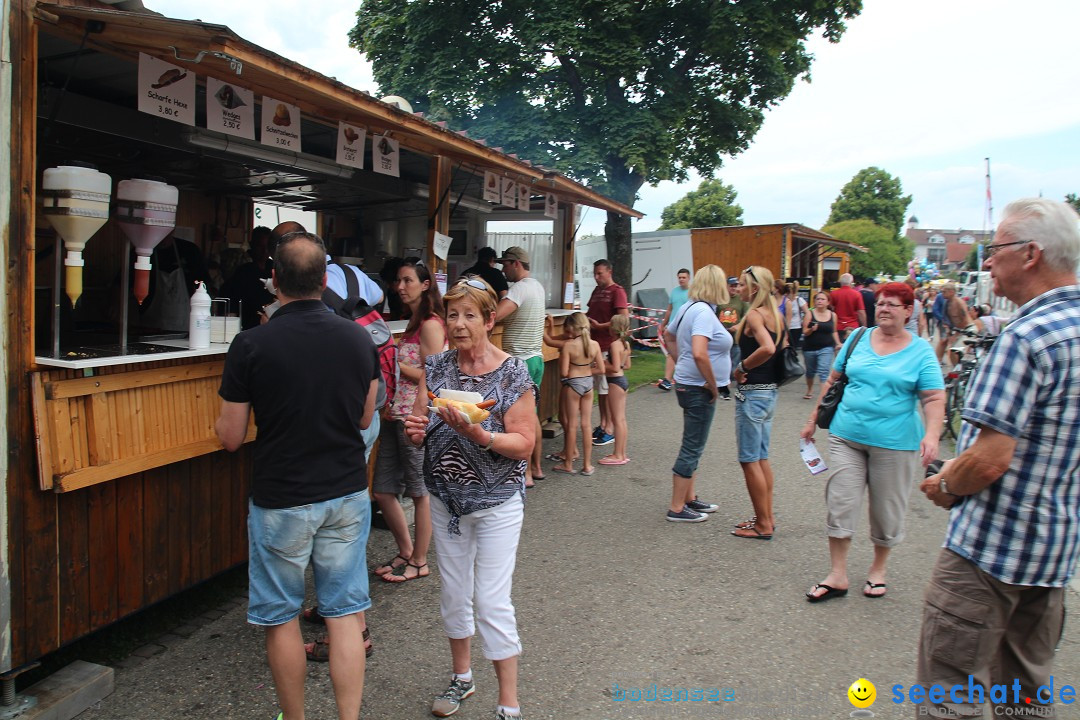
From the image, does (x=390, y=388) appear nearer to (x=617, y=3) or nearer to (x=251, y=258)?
(x=251, y=258)

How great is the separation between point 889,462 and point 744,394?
130 cm

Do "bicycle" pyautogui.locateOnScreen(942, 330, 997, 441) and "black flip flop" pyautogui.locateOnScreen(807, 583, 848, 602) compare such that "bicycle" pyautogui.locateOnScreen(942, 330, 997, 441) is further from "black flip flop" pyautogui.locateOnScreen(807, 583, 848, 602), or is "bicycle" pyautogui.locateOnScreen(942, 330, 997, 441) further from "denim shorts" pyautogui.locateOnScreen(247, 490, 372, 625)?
"denim shorts" pyautogui.locateOnScreen(247, 490, 372, 625)

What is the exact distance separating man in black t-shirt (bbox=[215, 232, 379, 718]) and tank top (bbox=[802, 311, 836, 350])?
9.59m

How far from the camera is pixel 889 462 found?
4145mm

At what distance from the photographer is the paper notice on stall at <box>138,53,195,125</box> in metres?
3.71

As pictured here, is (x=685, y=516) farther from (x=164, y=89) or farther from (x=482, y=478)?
(x=164, y=89)

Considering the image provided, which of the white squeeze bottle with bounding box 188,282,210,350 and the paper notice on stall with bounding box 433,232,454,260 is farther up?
the paper notice on stall with bounding box 433,232,454,260

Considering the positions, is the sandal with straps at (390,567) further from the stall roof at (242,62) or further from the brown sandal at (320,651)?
the stall roof at (242,62)

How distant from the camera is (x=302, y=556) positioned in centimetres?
267

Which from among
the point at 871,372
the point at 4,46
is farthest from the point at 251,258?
the point at 871,372

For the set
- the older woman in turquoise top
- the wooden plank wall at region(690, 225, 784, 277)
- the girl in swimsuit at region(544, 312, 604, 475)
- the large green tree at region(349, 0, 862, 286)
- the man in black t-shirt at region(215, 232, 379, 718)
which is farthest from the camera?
the wooden plank wall at region(690, 225, 784, 277)

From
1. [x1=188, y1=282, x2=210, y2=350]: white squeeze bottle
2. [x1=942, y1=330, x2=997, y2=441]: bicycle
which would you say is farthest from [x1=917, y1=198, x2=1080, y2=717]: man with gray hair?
[x1=942, y1=330, x2=997, y2=441]: bicycle

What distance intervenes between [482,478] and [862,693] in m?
2.05

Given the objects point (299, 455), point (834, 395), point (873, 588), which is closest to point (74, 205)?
point (299, 455)
